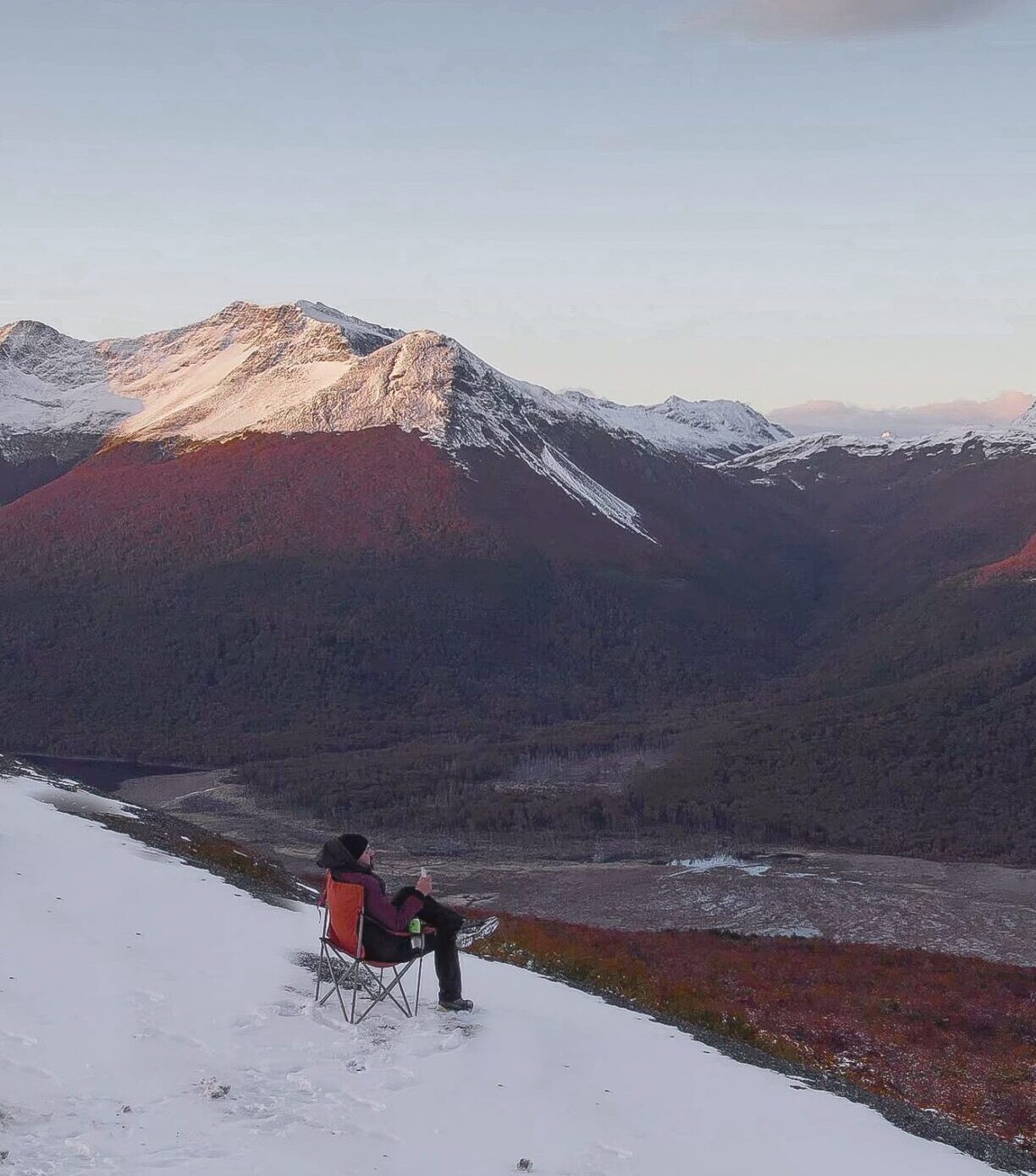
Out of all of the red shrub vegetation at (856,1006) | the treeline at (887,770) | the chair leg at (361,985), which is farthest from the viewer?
the treeline at (887,770)

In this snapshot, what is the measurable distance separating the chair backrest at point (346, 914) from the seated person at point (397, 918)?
87 mm

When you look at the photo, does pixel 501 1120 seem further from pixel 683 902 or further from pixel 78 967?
pixel 683 902

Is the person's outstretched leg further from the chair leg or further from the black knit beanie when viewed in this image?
the black knit beanie

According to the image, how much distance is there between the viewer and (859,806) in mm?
83625

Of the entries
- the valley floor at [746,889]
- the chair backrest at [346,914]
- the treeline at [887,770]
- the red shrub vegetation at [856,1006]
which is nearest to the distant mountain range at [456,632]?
the treeline at [887,770]

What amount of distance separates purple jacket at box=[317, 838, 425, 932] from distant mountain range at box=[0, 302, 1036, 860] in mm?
68894

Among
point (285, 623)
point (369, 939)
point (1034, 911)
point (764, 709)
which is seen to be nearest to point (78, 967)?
point (369, 939)

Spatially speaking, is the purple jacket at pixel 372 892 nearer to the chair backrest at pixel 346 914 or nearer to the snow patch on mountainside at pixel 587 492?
the chair backrest at pixel 346 914

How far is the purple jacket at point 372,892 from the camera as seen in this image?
11906 mm

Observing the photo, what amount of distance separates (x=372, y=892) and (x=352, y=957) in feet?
2.30

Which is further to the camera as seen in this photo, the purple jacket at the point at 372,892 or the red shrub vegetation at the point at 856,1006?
the red shrub vegetation at the point at 856,1006

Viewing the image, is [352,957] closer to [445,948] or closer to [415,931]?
[415,931]

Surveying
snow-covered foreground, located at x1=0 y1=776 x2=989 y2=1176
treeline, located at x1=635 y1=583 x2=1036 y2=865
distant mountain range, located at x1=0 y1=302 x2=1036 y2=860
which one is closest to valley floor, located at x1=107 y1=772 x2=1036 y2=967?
treeline, located at x1=635 y1=583 x2=1036 y2=865

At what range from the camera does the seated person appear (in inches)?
468
